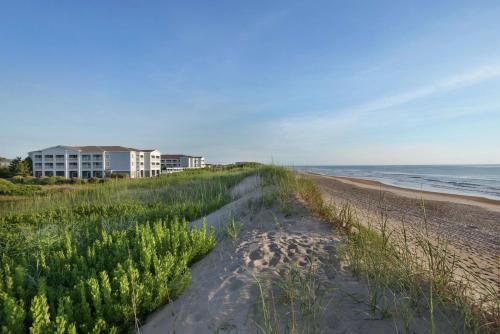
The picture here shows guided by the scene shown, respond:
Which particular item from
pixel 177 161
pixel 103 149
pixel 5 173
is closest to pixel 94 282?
pixel 103 149

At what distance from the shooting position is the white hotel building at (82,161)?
55.3m

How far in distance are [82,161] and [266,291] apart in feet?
213

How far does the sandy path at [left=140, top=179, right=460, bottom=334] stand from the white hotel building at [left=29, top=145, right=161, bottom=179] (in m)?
56.5

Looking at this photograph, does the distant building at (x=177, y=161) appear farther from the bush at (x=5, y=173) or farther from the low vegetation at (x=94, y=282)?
the low vegetation at (x=94, y=282)

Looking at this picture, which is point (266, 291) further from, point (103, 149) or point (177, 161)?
point (177, 161)

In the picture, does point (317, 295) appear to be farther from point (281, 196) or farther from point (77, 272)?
point (281, 196)

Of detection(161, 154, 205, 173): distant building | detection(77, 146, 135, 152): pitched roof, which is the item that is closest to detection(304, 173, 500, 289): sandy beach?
detection(77, 146, 135, 152): pitched roof

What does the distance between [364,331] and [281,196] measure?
4.95 metres

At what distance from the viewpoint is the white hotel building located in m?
55.3

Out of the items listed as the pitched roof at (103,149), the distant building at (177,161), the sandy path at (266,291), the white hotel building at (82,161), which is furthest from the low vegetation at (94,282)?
the distant building at (177,161)

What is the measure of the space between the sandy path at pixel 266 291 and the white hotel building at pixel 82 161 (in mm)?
56547

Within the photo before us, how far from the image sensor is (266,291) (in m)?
2.95

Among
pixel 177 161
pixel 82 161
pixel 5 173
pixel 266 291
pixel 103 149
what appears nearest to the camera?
pixel 266 291

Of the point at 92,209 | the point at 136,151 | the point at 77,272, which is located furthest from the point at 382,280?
the point at 136,151
